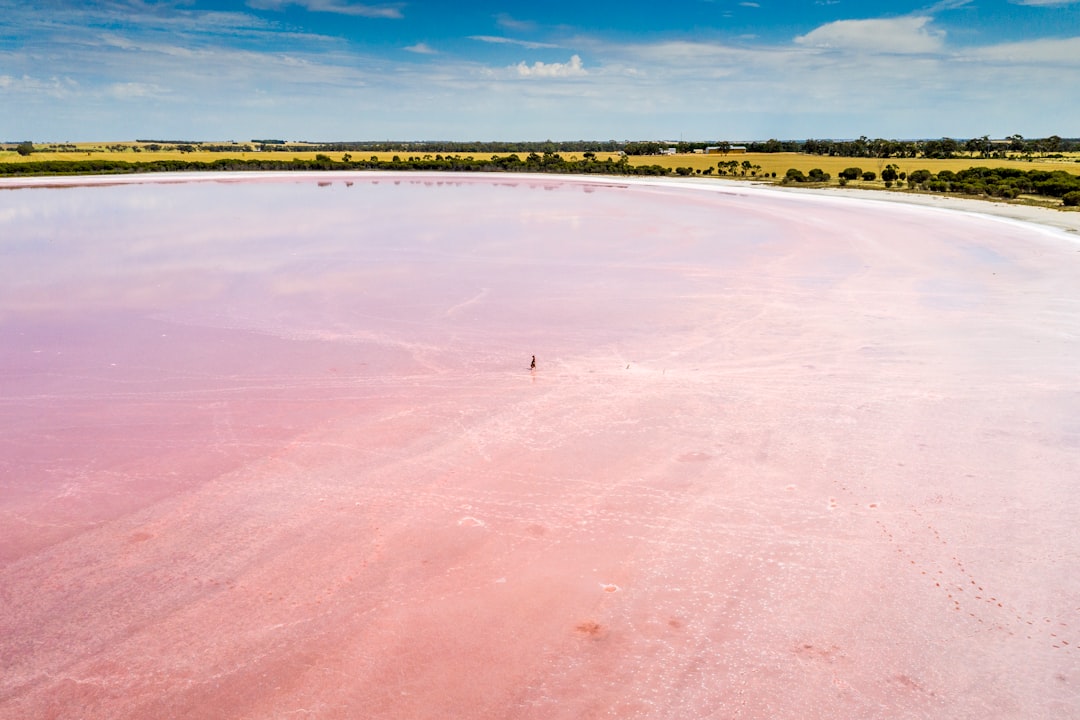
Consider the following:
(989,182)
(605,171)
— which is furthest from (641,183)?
(989,182)

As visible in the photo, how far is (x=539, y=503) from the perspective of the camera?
25.6 ft

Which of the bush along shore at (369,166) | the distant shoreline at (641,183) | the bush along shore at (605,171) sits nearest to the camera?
the distant shoreline at (641,183)

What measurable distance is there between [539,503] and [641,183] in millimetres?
58754

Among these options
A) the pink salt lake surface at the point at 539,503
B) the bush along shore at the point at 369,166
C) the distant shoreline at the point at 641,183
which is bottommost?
the pink salt lake surface at the point at 539,503

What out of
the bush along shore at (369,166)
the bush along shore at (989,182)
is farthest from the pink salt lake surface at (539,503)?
the bush along shore at (369,166)

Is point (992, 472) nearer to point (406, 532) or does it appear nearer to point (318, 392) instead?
point (406, 532)

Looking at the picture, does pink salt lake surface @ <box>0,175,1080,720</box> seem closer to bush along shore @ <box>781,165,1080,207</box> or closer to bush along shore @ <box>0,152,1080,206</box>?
bush along shore @ <box>781,165,1080,207</box>

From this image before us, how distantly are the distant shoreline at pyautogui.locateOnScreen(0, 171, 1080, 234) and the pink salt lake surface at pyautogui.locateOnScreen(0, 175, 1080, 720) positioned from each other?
19.2 metres

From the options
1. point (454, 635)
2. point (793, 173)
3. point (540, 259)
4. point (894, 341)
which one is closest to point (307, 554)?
point (454, 635)

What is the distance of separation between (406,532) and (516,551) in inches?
46.0

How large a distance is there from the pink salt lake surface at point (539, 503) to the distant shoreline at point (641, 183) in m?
19.2

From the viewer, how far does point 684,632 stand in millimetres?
5906

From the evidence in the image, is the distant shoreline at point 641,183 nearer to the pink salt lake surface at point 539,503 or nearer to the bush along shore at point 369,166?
the bush along shore at point 369,166

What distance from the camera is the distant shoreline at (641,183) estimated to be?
110ft
